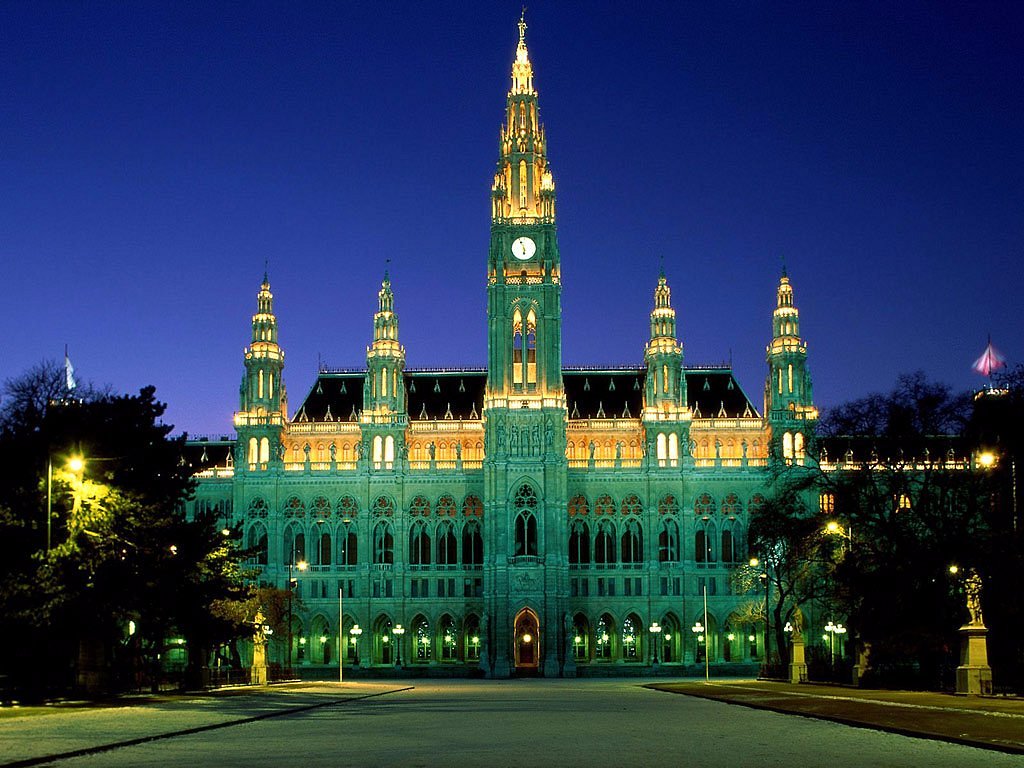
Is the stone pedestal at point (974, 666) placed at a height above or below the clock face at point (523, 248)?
below

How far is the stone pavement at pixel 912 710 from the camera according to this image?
29922 mm

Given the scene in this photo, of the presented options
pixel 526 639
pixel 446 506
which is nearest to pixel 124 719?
pixel 526 639

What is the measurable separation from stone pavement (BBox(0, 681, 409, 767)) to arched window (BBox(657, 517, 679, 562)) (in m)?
71.9

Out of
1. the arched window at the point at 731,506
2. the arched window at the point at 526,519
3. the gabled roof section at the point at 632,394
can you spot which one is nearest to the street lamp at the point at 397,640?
the arched window at the point at 526,519

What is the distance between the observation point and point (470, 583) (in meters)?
130

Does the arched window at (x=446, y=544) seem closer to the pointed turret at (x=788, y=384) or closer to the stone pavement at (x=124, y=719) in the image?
the pointed turret at (x=788, y=384)

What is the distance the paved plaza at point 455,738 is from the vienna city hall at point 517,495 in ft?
255

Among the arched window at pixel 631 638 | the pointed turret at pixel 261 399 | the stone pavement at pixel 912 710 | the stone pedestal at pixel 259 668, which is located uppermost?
the pointed turret at pixel 261 399

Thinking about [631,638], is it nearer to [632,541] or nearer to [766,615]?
[632,541]

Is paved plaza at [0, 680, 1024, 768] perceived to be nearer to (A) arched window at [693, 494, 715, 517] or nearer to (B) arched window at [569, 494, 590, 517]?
(B) arched window at [569, 494, 590, 517]

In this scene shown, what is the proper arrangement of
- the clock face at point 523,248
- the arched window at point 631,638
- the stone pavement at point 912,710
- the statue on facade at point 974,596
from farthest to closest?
the clock face at point 523,248 < the arched window at point 631,638 < the statue on facade at point 974,596 < the stone pavement at point 912,710

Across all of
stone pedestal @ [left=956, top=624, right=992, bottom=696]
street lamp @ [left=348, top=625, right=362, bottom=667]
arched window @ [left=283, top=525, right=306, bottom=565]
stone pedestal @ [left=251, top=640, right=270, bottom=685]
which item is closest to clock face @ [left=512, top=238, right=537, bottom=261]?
arched window @ [left=283, top=525, right=306, bottom=565]

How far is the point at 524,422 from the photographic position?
420 ft

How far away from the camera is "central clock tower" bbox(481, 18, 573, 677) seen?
4894 inches
